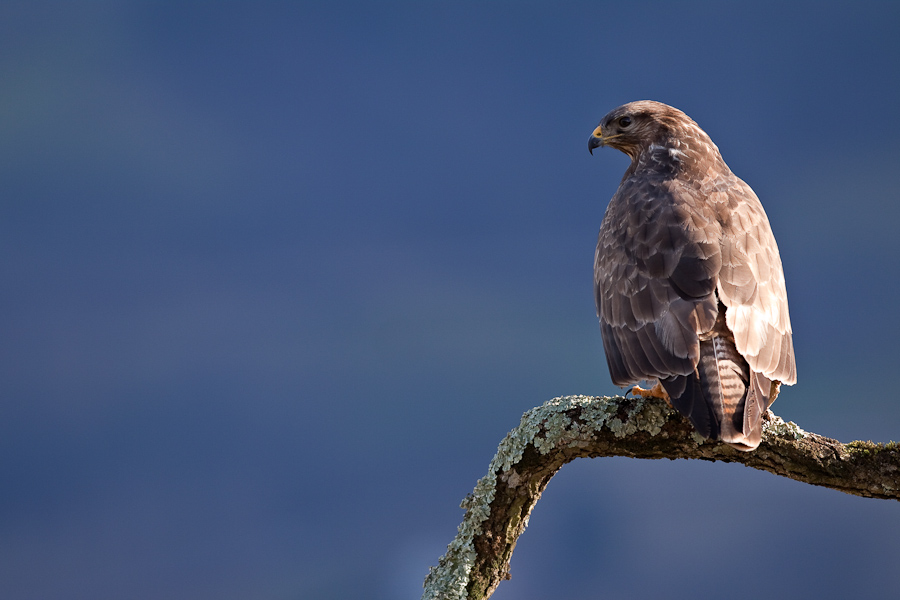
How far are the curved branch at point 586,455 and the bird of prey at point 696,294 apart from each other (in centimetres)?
25

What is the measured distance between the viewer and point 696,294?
4449 mm

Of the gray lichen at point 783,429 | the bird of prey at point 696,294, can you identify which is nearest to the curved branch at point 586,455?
the gray lichen at point 783,429

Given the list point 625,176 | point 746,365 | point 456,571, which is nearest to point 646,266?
point 746,365

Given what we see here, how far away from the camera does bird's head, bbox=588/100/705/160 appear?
6012mm

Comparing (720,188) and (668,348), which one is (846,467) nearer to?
(668,348)

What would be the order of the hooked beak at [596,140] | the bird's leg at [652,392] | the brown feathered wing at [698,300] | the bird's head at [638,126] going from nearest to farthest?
the brown feathered wing at [698,300]
the bird's leg at [652,392]
the bird's head at [638,126]
the hooked beak at [596,140]

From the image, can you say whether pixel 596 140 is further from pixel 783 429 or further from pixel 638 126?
pixel 783 429

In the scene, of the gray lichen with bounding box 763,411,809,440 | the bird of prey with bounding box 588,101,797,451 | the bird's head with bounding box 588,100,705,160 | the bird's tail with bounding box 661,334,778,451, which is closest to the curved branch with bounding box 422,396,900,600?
the gray lichen with bounding box 763,411,809,440

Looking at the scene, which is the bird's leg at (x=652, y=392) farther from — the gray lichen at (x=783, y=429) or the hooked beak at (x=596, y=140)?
the hooked beak at (x=596, y=140)

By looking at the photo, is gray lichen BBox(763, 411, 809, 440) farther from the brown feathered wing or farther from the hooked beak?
the hooked beak

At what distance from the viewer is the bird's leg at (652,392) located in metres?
4.65

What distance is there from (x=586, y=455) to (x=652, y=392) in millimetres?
576

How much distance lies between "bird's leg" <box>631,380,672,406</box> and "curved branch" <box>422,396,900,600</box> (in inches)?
1.6

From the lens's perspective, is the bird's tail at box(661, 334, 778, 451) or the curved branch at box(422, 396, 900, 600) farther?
the curved branch at box(422, 396, 900, 600)
